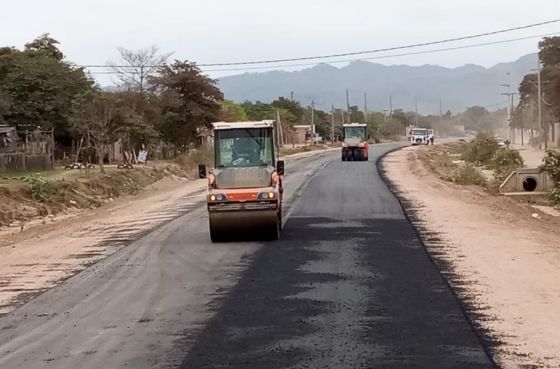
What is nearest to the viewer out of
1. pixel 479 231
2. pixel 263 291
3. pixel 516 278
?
pixel 263 291

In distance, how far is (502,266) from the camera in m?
15.2

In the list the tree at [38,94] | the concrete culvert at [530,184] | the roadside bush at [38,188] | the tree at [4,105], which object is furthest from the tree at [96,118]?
the concrete culvert at [530,184]

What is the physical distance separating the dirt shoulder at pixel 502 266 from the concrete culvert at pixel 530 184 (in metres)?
6.80

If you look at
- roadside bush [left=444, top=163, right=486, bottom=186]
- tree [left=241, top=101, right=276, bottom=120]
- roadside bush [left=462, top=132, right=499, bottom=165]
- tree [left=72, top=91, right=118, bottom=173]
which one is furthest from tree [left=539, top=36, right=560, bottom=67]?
tree [left=72, top=91, right=118, bottom=173]

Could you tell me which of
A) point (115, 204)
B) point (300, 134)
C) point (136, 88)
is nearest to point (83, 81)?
point (136, 88)

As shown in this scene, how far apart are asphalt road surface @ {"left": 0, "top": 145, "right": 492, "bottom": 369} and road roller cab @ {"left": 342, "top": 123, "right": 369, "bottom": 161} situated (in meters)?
41.7

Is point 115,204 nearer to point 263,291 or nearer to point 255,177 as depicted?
point 255,177

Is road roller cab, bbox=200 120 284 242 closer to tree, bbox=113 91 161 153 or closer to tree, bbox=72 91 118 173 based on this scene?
tree, bbox=72 91 118 173

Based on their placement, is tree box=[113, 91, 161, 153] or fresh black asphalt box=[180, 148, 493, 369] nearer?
fresh black asphalt box=[180, 148, 493, 369]

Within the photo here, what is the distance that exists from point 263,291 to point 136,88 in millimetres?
63399

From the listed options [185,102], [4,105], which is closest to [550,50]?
[185,102]

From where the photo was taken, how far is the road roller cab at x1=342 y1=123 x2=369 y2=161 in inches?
2405

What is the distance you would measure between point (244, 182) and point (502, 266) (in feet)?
19.1

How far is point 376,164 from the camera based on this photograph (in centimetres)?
5691
